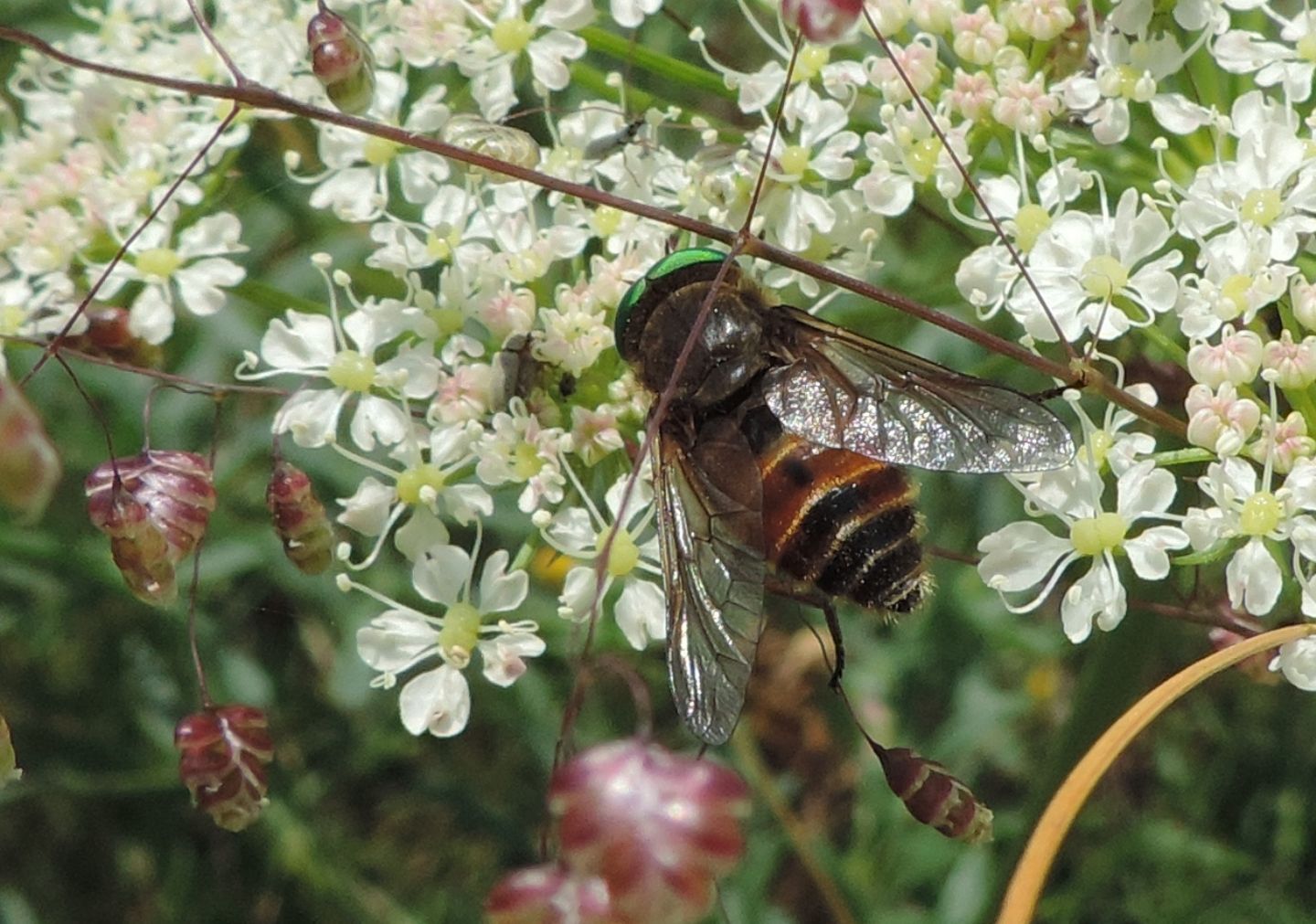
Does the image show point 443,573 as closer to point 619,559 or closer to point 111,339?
point 619,559

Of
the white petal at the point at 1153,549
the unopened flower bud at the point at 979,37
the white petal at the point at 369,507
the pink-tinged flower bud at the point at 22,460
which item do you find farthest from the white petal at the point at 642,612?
the pink-tinged flower bud at the point at 22,460

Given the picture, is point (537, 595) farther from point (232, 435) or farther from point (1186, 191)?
point (1186, 191)

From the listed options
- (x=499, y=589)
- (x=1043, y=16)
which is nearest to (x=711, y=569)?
(x=499, y=589)

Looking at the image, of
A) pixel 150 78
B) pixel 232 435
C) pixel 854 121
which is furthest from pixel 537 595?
pixel 150 78

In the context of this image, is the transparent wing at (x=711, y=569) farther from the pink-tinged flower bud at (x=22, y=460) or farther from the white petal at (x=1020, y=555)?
the pink-tinged flower bud at (x=22, y=460)

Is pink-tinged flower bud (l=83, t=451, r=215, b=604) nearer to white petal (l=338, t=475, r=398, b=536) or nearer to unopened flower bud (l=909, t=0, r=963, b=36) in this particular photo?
white petal (l=338, t=475, r=398, b=536)

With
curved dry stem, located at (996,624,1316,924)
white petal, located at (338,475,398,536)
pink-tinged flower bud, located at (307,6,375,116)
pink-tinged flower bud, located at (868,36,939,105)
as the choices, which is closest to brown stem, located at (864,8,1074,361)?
pink-tinged flower bud, located at (868,36,939,105)
